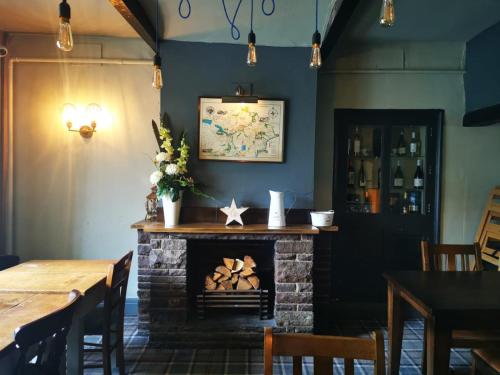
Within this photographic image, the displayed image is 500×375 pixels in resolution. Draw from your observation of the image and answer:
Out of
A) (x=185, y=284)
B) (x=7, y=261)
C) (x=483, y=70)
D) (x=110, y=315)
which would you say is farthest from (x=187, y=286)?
(x=483, y=70)

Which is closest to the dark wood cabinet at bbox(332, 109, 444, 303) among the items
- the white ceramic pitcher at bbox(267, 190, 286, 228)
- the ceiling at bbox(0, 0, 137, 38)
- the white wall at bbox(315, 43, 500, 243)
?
the white wall at bbox(315, 43, 500, 243)

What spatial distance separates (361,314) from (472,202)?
164 cm

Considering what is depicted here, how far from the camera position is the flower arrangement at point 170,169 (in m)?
2.78

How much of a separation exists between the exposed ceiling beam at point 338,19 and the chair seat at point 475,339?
2.26 meters

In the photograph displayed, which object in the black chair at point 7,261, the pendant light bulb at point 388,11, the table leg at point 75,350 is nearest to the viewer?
the pendant light bulb at point 388,11

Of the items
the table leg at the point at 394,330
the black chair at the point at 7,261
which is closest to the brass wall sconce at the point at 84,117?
the black chair at the point at 7,261

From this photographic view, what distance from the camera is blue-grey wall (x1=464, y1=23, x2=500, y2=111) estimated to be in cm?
303

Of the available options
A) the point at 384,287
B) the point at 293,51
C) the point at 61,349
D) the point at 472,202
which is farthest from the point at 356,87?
the point at 61,349

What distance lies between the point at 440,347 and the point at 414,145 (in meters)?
2.41

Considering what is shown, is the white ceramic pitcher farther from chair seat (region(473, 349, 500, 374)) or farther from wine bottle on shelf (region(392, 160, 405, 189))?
chair seat (region(473, 349, 500, 374))

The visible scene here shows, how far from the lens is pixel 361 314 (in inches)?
134

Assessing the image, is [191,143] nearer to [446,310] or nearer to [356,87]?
[356,87]

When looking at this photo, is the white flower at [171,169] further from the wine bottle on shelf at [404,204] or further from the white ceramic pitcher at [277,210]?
the wine bottle on shelf at [404,204]

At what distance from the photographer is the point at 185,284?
277 centimetres
